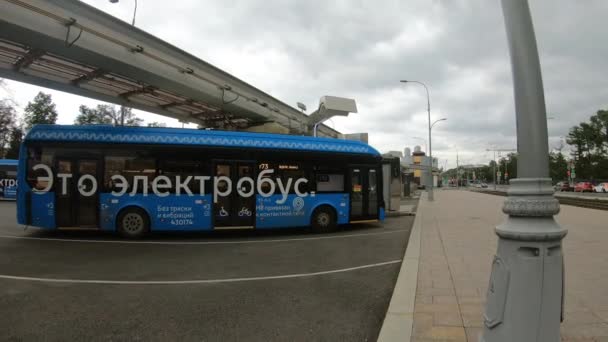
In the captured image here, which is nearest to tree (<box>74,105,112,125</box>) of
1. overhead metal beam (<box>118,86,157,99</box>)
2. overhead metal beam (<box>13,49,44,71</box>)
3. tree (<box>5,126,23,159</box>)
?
tree (<box>5,126,23,159</box>)

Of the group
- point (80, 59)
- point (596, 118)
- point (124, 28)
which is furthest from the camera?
point (596, 118)

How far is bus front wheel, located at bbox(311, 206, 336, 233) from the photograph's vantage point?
36.8 feet

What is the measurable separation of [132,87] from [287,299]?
33.1 ft

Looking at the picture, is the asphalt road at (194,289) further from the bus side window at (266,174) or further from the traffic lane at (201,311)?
the bus side window at (266,174)

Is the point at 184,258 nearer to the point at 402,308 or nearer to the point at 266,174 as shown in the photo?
the point at 266,174

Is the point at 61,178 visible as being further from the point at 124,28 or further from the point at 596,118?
the point at 596,118

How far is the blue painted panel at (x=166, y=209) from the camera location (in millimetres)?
9633

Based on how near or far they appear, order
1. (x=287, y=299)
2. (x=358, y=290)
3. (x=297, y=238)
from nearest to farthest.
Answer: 1. (x=287, y=299)
2. (x=358, y=290)
3. (x=297, y=238)

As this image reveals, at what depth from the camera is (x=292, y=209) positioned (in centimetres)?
1084

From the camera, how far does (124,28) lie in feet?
31.1

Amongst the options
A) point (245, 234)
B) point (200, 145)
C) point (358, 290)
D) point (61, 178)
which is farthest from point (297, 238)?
point (61, 178)

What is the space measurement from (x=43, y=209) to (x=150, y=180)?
9.69ft

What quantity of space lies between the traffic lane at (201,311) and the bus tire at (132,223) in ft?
14.1

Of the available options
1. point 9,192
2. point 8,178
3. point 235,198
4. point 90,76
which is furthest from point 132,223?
point 9,192
